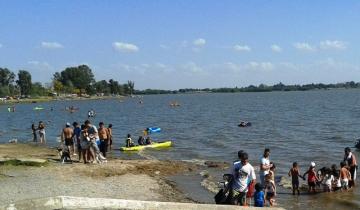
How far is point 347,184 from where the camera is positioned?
A: 65.3 ft

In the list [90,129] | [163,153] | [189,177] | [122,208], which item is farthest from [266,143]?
[122,208]

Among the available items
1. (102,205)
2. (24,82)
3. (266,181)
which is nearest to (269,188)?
(266,181)

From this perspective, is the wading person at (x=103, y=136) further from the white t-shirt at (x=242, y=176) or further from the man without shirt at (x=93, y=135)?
the white t-shirt at (x=242, y=176)

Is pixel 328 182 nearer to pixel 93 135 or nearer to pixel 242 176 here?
pixel 242 176

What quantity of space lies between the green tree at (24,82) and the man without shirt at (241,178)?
19068 cm

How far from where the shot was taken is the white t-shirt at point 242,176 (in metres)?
12.1

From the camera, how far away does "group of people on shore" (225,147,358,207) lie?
12172 millimetres

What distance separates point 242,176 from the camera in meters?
12.1

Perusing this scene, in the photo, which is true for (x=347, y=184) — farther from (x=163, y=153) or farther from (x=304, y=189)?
(x=163, y=153)

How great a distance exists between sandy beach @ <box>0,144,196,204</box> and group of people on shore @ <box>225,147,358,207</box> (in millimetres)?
2667

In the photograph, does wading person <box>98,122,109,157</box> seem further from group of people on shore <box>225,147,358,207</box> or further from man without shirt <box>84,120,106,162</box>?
group of people on shore <box>225,147,358,207</box>

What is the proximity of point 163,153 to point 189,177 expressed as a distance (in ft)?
32.7

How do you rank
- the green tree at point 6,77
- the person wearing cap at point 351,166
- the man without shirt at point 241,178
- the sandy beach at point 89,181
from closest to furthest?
the man without shirt at point 241,178 → the sandy beach at point 89,181 → the person wearing cap at point 351,166 → the green tree at point 6,77

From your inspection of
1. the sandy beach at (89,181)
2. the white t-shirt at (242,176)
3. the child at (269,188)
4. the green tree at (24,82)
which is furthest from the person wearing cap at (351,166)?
the green tree at (24,82)
